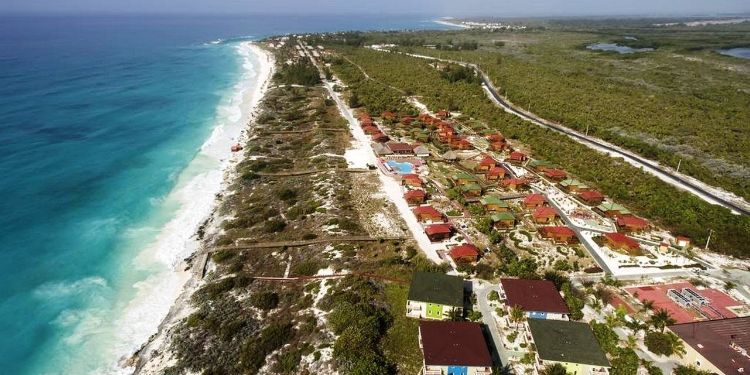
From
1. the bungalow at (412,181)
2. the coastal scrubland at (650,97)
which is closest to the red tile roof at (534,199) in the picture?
the bungalow at (412,181)

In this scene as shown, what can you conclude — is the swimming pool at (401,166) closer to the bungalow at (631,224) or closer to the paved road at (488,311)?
the paved road at (488,311)

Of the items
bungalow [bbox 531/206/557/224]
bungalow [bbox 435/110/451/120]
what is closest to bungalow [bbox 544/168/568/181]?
bungalow [bbox 531/206/557/224]

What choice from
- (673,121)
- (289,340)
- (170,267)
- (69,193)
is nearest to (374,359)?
(289,340)

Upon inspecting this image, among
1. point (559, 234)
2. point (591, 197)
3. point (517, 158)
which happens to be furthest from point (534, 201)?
point (517, 158)

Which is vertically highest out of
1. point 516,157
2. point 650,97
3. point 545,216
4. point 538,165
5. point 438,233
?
point 650,97

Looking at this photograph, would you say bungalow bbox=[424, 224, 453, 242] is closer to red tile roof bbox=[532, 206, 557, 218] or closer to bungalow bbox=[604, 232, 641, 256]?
red tile roof bbox=[532, 206, 557, 218]

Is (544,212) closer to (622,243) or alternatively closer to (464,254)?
(622,243)

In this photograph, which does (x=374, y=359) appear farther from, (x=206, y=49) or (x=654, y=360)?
(x=206, y=49)
